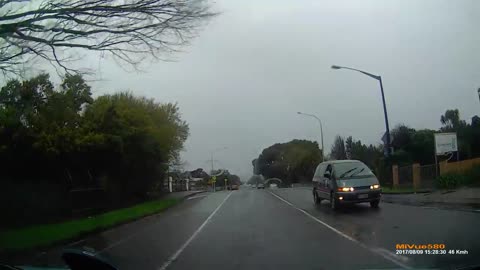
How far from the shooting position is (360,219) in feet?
49.1

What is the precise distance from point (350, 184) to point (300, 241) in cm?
742

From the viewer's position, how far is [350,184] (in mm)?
18031

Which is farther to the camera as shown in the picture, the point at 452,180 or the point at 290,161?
the point at 290,161

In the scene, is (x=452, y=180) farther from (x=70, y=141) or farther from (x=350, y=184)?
(x=70, y=141)

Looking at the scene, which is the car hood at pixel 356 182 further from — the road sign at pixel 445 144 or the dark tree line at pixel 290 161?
the dark tree line at pixel 290 161

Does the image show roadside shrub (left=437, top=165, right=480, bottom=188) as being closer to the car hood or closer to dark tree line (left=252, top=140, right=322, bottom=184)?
the car hood

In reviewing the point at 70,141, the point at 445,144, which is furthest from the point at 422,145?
the point at 70,141

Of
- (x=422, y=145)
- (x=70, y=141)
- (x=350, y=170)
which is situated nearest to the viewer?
(x=350, y=170)

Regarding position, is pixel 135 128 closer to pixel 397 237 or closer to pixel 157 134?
pixel 157 134

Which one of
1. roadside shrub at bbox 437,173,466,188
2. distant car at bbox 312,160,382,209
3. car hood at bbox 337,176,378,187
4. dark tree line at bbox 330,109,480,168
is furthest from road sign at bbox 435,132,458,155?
car hood at bbox 337,176,378,187

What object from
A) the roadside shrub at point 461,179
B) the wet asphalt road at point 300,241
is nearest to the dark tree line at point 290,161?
the roadside shrub at point 461,179

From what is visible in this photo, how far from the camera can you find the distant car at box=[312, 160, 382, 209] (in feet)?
58.7

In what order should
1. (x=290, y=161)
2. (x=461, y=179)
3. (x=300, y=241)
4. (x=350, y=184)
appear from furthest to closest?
(x=290, y=161) → (x=461, y=179) → (x=350, y=184) → (x=300, y=241)

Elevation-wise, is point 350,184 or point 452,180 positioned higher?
point 350,184
